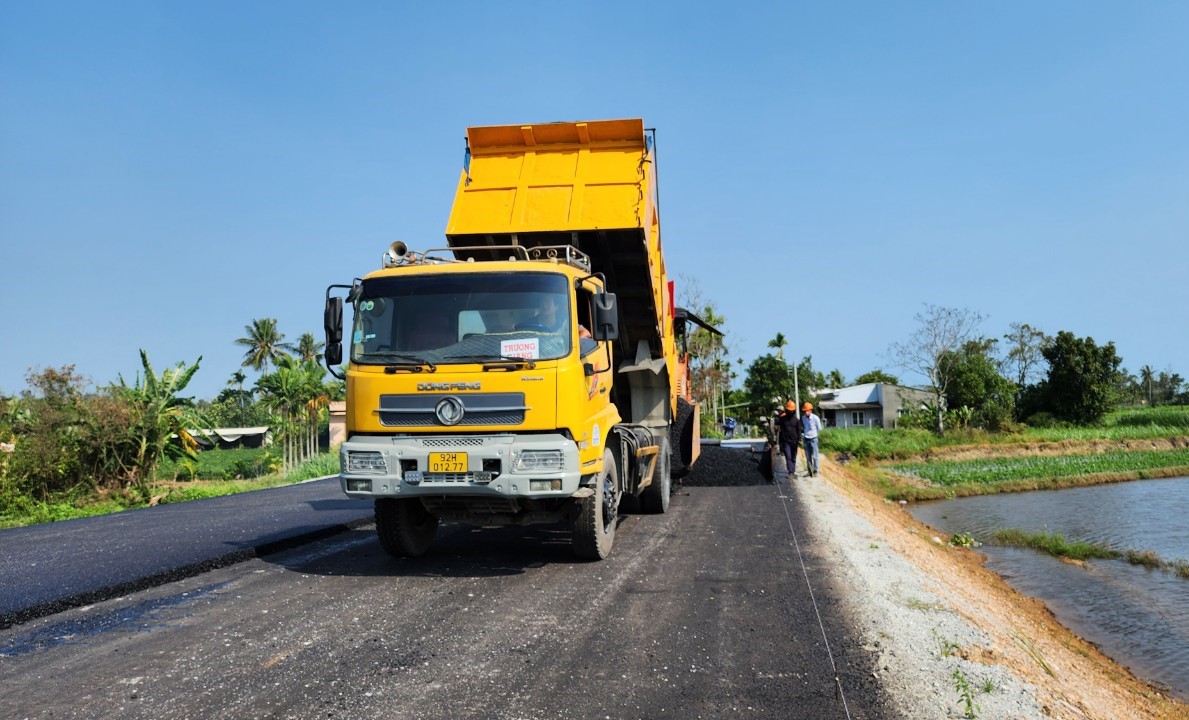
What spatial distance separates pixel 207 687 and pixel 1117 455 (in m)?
39.4

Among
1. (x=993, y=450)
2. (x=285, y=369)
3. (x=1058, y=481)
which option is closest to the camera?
(x=1058, y=481)

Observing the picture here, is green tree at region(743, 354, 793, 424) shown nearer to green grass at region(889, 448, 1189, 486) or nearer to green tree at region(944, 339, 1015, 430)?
green tree at region(944, 339, 1015, 430)

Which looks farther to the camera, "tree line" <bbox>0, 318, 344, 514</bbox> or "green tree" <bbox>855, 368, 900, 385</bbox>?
"green tree" <bbox>855, 368, 900, 385</bbox>

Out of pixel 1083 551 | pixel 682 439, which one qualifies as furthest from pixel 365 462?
pixel 1083 551

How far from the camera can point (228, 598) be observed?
6.62 meters

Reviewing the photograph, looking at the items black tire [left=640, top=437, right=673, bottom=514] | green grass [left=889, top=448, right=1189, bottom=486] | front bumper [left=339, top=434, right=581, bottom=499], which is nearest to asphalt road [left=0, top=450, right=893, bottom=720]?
front bumper [left=339, top=434, right=581, bottom=499]

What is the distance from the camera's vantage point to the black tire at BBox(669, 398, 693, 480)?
492 inches

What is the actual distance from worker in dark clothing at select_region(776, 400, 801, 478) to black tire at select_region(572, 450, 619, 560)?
8.61 meters

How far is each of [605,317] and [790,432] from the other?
982 centimetres

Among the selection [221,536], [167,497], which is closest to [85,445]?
[167,497]

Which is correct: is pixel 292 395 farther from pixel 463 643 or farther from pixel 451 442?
pixel 463 643

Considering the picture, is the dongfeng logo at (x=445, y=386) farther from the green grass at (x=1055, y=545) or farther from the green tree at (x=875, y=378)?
the green tree at (x=875, y=378)

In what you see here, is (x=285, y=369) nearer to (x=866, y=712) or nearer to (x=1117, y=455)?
(x=1117, y=455)

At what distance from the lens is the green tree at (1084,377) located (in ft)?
153
